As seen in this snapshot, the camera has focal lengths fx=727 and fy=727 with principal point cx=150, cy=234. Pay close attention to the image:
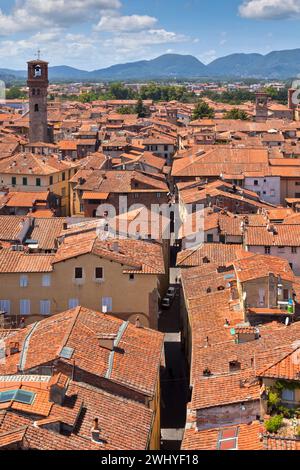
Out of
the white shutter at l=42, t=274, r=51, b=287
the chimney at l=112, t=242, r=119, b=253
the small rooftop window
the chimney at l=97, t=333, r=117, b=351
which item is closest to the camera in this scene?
the small rooftop window

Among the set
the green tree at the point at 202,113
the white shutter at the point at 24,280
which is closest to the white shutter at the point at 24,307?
the white shutter at the point at 24,280

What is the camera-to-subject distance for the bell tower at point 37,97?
91.2m

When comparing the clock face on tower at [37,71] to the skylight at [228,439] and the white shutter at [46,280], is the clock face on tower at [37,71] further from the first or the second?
the skylight at [228,439]

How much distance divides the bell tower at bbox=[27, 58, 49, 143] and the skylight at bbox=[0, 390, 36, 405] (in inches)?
2910

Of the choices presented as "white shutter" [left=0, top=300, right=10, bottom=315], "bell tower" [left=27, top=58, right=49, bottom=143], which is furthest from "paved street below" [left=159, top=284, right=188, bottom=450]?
"bell tower" [left=27, top=58, right=49, bottom=143]

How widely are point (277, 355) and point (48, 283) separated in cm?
1383

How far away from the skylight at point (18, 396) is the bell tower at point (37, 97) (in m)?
73.9

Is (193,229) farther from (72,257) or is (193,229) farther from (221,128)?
(221,128)

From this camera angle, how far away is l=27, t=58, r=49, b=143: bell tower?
9125cm

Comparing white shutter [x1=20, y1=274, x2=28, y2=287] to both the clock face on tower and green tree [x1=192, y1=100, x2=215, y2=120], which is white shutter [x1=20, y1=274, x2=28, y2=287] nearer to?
the clock face on tower

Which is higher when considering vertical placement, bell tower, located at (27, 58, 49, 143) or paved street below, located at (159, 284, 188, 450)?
bell tower, located at (27, 58, 49, 143)

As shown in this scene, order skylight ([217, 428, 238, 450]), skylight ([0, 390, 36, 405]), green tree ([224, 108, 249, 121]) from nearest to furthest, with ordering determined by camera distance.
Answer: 1. skylight ([0, 390, 36, 405])
2. skylight ([217, 428, 238, 450])
3. green tree ([224, 108, 249, 121])

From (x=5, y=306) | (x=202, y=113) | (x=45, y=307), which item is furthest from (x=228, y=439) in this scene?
(x=202, y=113)
